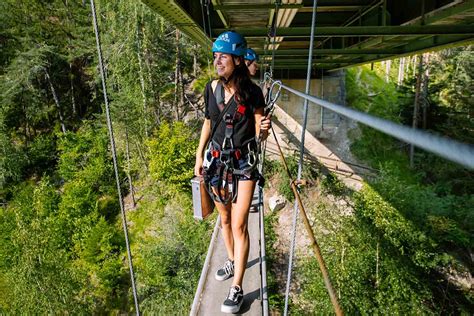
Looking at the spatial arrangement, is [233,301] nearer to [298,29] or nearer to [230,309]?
[230,309]

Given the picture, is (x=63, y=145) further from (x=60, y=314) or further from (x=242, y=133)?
(x=242, y=133)

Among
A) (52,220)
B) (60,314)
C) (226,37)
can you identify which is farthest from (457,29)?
(52,220)

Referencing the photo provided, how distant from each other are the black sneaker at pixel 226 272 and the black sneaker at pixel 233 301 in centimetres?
30

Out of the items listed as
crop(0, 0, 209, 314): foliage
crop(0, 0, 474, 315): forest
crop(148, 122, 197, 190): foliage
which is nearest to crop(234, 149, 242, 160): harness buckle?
crop(0, 0, 474, 315): forest

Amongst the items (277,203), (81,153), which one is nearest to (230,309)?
(277,203)

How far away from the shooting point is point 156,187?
52.5 feet

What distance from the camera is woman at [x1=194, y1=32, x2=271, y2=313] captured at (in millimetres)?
1926

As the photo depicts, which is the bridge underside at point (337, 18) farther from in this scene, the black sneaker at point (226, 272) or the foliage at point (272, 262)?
the foliage at point (272, 262)

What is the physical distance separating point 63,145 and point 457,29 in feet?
65.7

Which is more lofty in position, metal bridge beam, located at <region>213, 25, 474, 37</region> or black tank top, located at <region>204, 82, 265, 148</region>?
metal bridge beam, located at <region>213, 25, 474, 37</region>

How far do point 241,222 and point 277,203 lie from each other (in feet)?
35.8

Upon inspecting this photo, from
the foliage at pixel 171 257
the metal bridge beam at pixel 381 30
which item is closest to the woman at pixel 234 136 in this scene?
the metal bridge beam at pixel 381 30

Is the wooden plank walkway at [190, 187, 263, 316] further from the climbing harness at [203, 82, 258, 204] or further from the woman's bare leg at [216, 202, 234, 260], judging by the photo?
the climbing harness at [203, 82, 258, 204]

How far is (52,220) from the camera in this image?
16422mm
